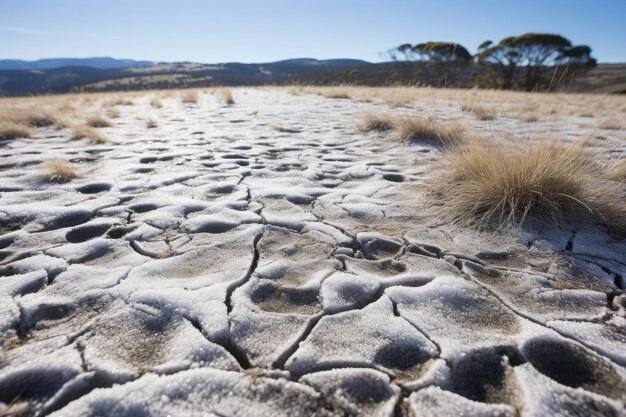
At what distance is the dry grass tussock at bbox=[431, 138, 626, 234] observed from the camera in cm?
182

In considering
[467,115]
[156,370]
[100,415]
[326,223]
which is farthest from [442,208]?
[467,115]

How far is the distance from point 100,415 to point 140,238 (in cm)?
105

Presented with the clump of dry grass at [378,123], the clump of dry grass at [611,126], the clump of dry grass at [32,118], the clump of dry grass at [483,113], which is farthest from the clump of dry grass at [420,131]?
the clump of dry grass at [32,118]

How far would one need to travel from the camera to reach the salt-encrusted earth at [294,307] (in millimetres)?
892

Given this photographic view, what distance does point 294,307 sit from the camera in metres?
1.24

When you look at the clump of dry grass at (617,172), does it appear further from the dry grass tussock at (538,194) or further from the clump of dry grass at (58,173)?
the clump of dry grass at (58,173)

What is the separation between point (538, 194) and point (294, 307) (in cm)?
154

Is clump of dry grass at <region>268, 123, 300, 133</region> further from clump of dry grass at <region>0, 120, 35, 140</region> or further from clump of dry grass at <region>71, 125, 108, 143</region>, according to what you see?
clump of dry grass at <region>0, 120, 35, 140</region>

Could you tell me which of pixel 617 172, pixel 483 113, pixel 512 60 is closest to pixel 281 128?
pixel 483 113

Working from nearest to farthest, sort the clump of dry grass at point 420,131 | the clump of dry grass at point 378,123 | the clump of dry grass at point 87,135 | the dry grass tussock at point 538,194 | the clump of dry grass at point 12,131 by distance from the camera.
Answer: the dry grass tussock at point 538,194
the clump of dry grass at point 420,131
the clump of dry grass at point 87,135
the clump of dry grass at point 12,131
the clump of dry grass at point 378,123

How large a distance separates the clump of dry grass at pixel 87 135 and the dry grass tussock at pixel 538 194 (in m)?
3.86

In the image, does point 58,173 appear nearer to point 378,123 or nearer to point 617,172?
point 378,123

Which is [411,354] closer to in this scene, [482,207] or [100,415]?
[100,415]

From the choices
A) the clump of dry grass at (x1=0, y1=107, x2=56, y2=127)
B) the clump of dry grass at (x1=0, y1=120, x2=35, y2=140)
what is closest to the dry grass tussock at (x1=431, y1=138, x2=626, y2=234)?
the clump of dry grass at (x1=0, y1=120, x2=35, y2=140)
